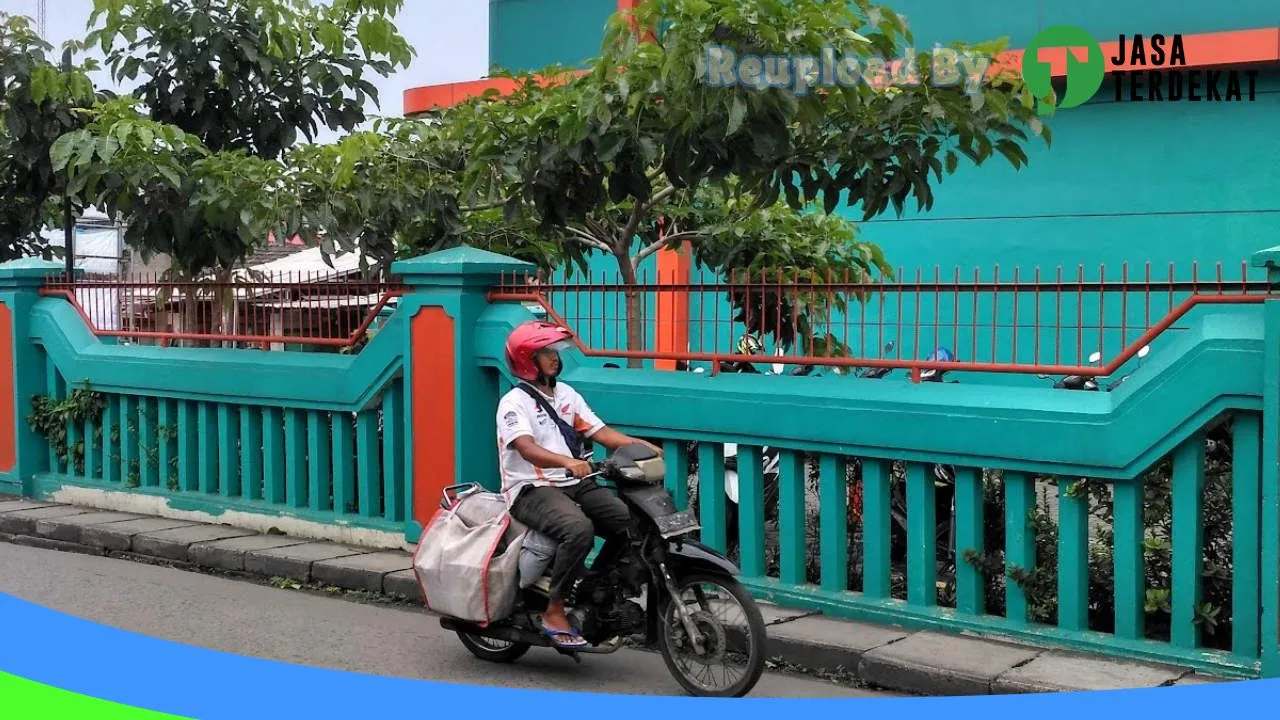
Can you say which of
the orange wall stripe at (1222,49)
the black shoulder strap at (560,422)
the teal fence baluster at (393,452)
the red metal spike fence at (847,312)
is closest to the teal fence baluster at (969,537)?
the red metal spike fence at (847,312)

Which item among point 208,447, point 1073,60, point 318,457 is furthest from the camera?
point 1073,60

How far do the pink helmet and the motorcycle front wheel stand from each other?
1115 mm

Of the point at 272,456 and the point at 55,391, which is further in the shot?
the point at 55,391

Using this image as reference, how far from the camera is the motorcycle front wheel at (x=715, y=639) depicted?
17.4 feet

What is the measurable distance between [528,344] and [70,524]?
531 cm

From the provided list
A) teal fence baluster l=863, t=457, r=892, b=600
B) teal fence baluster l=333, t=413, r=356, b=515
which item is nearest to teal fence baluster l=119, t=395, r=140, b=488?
teal fence baluster l=333, t=413, r=356, b=515

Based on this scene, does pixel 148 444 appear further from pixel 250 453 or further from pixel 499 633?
pixel 499 633

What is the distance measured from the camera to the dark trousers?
567 cm

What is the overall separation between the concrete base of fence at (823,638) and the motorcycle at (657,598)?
763mm

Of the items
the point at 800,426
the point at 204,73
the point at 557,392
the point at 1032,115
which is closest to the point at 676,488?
the point at 800,426

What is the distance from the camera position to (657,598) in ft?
18.4

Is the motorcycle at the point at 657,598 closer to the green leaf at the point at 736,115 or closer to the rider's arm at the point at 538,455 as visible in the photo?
the rider's arm at the point at 538,455

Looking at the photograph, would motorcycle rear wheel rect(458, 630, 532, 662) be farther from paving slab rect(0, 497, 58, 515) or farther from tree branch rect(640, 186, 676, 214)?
paving slab rect(0, 497, 58, 515)

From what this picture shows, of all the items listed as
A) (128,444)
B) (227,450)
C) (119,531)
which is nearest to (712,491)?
(227,450)
